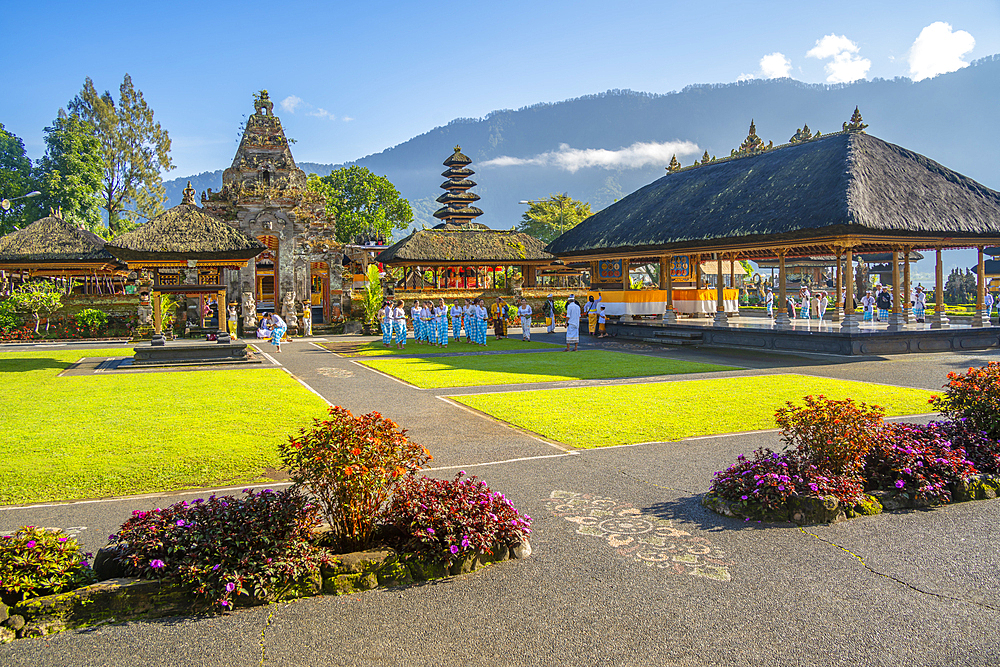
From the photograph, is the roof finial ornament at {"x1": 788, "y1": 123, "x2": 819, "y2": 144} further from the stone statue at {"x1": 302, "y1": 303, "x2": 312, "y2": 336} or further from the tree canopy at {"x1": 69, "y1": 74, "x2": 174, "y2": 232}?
the tree canopy at {"x1": 69, "y1": 74, "x2": 174, "y2": 232}

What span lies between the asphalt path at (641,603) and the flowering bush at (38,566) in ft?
1.19

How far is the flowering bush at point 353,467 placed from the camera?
15.4 feet

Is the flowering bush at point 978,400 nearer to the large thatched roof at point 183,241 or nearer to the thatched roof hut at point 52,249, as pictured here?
the large thatched roof at point 183,241

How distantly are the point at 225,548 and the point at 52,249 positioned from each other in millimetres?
35275

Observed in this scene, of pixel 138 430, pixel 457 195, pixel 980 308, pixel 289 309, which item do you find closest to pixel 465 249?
pixel 289 309

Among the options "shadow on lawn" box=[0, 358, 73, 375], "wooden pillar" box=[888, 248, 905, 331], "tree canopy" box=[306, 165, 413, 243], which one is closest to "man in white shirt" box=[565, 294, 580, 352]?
"wooden pillar" box=[888, 248, 905, 331]

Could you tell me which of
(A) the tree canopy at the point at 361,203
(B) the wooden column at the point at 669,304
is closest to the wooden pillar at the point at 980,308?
(B) the wooden column at the point at 669,304

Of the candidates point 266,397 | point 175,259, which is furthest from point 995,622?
point 175,259

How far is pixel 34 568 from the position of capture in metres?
4.21

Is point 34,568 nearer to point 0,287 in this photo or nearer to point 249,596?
point 249,596

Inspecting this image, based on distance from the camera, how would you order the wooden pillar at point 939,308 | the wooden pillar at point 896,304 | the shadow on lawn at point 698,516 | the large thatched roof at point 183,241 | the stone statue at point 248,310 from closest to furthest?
1. the shadow on lawn at point 698,516
2. the wooden pillar at point 896,304
3. the large thatched roof at point 183,241
4. the wooden pillar at point 939,308
5. the stone statue at point 248,310

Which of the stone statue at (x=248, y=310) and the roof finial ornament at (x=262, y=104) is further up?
the roof finial ornament at (x=262, y=104)

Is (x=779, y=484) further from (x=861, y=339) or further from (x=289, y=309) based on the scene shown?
(x=289, y=309)

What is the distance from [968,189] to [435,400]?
70.0 ft
